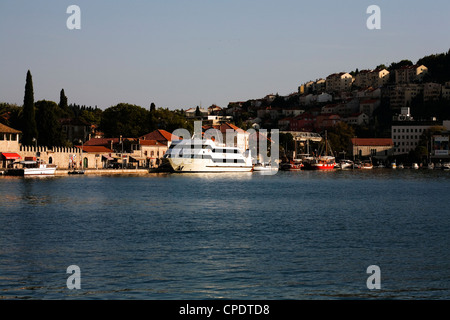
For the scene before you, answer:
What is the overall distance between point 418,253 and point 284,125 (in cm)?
14524

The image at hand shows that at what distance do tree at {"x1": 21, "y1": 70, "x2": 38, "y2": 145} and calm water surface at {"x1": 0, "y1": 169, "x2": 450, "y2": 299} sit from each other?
104 ft

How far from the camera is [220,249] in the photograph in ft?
60.2

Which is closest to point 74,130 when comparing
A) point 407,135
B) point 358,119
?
point 407,135

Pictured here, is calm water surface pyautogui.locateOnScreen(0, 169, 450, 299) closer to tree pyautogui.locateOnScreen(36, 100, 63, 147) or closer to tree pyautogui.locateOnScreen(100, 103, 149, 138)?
tree pyautogui.locateOnScreen(36, 100, 63, 147)

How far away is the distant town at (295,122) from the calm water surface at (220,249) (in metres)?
36.1

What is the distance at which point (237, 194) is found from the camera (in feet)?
139

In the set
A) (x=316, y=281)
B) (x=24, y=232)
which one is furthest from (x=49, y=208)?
(x=316, y=281)

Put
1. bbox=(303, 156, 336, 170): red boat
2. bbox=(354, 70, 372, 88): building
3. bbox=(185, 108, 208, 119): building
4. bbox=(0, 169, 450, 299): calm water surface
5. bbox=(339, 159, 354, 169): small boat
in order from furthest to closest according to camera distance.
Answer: bbox=(354, 70, 372, 88): building < bbox=(185, 108, 208, 119): building < bbox=(339, 159, 354, 169): small boat < bbox=(303, 156, 336, 170): red boat < bbox=(0, 169, 450, 299): calm water surface

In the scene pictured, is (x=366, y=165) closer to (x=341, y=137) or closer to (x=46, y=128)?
(x=341, y=137)

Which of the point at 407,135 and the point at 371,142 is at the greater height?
the point at 407,135

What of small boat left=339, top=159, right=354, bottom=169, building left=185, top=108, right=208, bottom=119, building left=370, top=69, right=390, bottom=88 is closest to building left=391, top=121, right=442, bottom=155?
small boat left=339, top=159, right=354, bottom=169

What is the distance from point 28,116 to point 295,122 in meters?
101

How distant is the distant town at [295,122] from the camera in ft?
228

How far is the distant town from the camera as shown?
6938 cm
